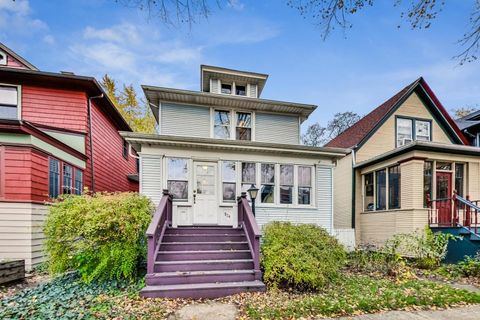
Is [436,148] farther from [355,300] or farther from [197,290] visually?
[197,290]

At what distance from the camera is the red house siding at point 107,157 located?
1152 centimetres

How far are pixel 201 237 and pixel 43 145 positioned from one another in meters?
5.77

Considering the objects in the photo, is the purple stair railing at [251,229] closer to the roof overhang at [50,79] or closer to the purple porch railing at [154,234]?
the purple porch railing at [154,234]

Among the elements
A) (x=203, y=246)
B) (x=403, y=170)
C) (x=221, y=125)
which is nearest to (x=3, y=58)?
(x=221, y=125)

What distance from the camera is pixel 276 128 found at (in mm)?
10812

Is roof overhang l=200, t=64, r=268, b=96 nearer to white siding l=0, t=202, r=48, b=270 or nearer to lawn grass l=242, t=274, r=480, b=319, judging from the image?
white siding l=0, t=202, r=48, b=270

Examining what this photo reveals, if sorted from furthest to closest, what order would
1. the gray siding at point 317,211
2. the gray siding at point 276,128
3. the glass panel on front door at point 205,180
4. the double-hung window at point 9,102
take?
1. the gray siding at point 276,128
2. the double-hung window at point 9,102
3. the gray siding at point 317,211
4. the glass panel on front door at point 205,180

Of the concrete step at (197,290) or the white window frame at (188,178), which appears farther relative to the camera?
the white window frame at (188,178)

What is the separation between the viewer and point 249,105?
33.8 feet

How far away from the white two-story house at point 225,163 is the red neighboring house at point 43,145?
2.71 meters

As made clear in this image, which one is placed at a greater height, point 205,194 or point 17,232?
point 205,194

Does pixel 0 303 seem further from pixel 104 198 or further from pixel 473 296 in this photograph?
pixel 473 296

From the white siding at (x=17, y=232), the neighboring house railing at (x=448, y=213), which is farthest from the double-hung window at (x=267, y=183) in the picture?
the white siding at (x=17, y=232)

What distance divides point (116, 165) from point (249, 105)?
871 centimetres
